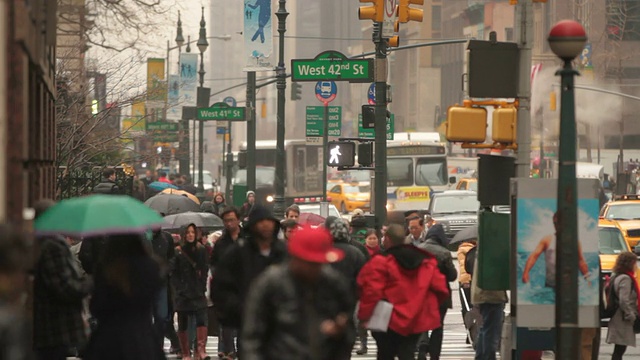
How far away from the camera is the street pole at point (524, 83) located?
47.3ft

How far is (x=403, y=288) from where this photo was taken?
1180 cm

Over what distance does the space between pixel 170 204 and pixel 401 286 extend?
53.4ft

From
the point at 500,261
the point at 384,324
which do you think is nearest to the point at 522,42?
the point at 500,261

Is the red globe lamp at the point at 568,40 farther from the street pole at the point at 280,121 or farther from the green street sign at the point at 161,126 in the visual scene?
the green street sign at the point at 161,126

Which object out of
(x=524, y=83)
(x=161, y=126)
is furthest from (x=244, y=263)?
(x=161, y=126)

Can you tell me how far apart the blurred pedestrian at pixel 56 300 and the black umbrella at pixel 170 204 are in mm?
16850

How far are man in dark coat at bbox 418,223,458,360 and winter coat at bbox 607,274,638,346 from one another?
1784 millimetres

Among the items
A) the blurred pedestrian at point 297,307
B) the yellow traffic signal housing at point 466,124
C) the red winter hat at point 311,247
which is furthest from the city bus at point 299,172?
the red winter hat at point 311,247

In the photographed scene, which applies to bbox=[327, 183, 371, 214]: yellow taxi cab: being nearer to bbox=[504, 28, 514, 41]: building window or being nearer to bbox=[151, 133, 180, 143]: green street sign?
bbox=[151, 133, 180, 143]: green street sign

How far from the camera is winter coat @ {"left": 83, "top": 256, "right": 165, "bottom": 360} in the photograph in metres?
9.29

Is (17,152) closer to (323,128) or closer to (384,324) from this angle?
(384,324)

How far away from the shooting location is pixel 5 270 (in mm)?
6660

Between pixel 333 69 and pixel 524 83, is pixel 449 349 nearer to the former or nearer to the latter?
pixel 524 83

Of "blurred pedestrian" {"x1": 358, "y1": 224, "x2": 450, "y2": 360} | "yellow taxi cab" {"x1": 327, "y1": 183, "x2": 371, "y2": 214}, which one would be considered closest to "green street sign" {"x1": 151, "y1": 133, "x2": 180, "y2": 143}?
"yellow taxi cab" {"x1": 327, "y1": 183, "x2": 371, "y2": 214}
